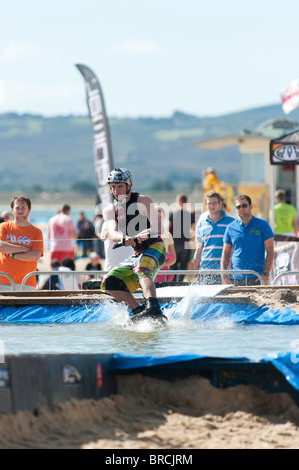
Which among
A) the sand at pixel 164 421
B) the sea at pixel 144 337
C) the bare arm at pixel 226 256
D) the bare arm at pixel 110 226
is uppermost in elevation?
the bare arm at pixel 110 226

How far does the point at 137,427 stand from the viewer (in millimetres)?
4895

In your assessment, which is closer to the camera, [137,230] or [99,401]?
[99,401]

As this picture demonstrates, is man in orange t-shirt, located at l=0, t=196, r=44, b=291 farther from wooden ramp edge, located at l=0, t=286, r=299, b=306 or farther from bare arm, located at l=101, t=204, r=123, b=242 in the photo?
bare arm, located at l=101, t=204, r=123, b=242

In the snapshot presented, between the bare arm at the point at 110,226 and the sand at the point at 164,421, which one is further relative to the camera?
the bare arm at the point at 110,226

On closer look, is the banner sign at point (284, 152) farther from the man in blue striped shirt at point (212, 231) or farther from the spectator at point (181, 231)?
the man in blue striped shirt at point (212, 231)

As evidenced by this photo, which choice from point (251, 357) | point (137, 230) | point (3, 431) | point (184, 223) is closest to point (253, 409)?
point (251, 357)

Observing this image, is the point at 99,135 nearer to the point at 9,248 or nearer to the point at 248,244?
the point at 9,248

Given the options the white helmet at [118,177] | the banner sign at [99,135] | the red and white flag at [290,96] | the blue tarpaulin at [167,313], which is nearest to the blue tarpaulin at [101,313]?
the blue tarpaulin at [167,313]

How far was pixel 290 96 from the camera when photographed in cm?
1964

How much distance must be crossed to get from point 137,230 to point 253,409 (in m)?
3.22

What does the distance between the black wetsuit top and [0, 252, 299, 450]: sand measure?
2803 millimetres

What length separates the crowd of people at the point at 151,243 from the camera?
7977 millimetres

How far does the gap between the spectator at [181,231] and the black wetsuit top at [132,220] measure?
5471 millimetres
